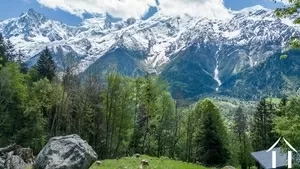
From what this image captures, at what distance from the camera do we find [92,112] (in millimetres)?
67125

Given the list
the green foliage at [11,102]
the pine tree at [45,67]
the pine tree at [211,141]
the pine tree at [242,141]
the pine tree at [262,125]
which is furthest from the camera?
A: the pine tree at [242,141]

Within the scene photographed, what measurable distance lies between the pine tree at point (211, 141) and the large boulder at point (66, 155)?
4929 centimetres

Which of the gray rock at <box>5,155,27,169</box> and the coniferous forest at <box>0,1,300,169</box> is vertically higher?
the coniferous forest at <box>0,1,300,169</box>

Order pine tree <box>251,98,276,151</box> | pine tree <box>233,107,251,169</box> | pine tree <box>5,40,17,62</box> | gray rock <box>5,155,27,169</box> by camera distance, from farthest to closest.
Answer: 1. pine tree <box>233,107,251,169</box>
2. pine tree <box>251,98,276,151</box>
3. pine tree <box>5,40,17,62</box>
4. gray rock <box>5,155,27,169</box>

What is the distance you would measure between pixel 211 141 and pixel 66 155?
168 ft

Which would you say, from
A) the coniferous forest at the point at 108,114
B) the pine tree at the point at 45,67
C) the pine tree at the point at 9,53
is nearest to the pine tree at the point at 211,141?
the coniferous forest at the point at 108,114

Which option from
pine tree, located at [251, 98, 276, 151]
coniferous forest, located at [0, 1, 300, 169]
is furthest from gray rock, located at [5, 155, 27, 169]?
pine tree, located at [251, 98, 276, 151]

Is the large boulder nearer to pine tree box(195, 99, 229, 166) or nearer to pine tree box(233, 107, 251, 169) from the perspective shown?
pine tree box(195, 99, 229, 166)

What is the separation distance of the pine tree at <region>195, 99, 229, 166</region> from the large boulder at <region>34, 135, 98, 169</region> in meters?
49.3

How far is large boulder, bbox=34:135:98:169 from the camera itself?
26406 millimetres

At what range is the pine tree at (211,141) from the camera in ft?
246

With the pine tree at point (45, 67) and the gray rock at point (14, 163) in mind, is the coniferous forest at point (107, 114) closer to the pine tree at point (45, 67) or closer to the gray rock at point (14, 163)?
the pine tree at point (45, 67)

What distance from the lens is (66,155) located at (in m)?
27.0

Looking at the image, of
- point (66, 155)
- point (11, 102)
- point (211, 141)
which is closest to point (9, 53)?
point (11, 102)
